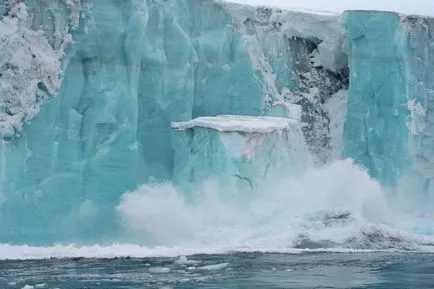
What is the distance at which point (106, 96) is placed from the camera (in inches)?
701

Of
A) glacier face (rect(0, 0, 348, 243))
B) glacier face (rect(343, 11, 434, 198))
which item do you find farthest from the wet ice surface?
glacier face (rect(343, 11, 434, 198))

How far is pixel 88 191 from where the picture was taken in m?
17.5

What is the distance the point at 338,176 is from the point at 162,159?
3.97 m

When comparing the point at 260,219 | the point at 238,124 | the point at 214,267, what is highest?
the point at 238,124

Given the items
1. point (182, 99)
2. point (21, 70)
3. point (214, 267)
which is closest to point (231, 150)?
point (182, 99)

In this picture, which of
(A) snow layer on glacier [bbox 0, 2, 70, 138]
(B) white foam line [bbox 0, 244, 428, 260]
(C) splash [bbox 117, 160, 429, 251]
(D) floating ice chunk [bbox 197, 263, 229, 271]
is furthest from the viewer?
(C) splash [bbox 117, 160, 429, 251]

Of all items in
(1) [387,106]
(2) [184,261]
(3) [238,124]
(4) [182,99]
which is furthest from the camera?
(1) [387,106]

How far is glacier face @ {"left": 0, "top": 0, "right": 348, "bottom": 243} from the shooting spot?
55.3 feet

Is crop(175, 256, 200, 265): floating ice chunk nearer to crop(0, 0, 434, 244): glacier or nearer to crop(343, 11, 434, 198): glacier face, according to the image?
crop(0, 0, 434, 244): glacier

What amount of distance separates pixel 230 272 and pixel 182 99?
6.48 metres

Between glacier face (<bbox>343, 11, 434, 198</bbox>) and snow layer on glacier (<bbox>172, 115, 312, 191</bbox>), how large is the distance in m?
2.79

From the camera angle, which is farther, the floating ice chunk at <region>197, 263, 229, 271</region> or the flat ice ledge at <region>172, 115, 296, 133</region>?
the flat ice ledge at <region>172, 115, 296, 133</region>

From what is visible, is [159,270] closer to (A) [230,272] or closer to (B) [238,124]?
(A) [230,272]

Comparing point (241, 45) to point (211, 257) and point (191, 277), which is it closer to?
point (211, 257)
